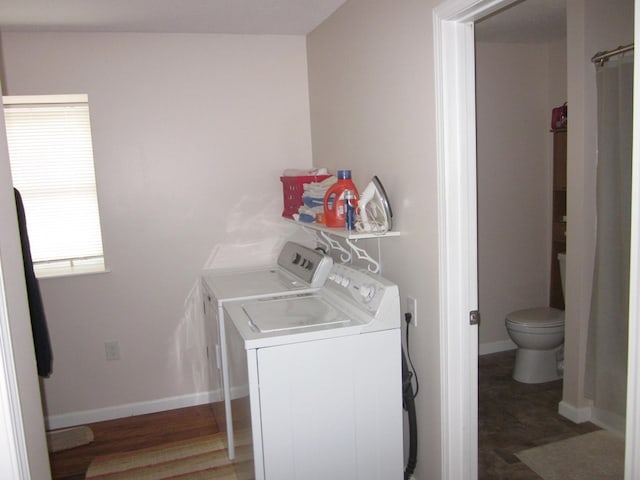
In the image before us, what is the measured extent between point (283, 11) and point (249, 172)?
98cm

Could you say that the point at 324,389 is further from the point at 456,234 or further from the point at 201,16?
the point at 201,16

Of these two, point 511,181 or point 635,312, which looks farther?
point 511,181

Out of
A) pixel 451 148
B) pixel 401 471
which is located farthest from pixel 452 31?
pixel 401 471

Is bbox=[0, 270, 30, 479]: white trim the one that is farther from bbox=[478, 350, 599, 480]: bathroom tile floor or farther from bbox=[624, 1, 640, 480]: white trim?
bbox=[478, 350, 599, 480]: bathroom tile floor

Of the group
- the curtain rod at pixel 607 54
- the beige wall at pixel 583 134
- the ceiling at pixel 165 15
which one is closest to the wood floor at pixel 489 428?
the beige wall at pixel 583 134

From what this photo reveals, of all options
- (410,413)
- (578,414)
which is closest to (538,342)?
(578,414)

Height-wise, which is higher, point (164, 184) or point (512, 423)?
point (164, 184)

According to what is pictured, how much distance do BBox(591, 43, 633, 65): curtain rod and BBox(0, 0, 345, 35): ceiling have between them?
4.16ft

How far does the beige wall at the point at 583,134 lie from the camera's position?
263cm

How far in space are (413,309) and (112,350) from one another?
77.3 inches

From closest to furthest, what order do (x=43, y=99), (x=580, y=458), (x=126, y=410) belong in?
1. (x=580, y=458)
2. (x=43, y=99)
3. (x=126, y=410)

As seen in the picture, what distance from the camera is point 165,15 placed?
2.70 meters

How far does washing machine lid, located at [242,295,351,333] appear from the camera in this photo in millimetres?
2062

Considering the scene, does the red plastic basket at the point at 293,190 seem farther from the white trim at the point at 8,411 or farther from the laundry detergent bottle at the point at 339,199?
the white trim at the point at 8,411
